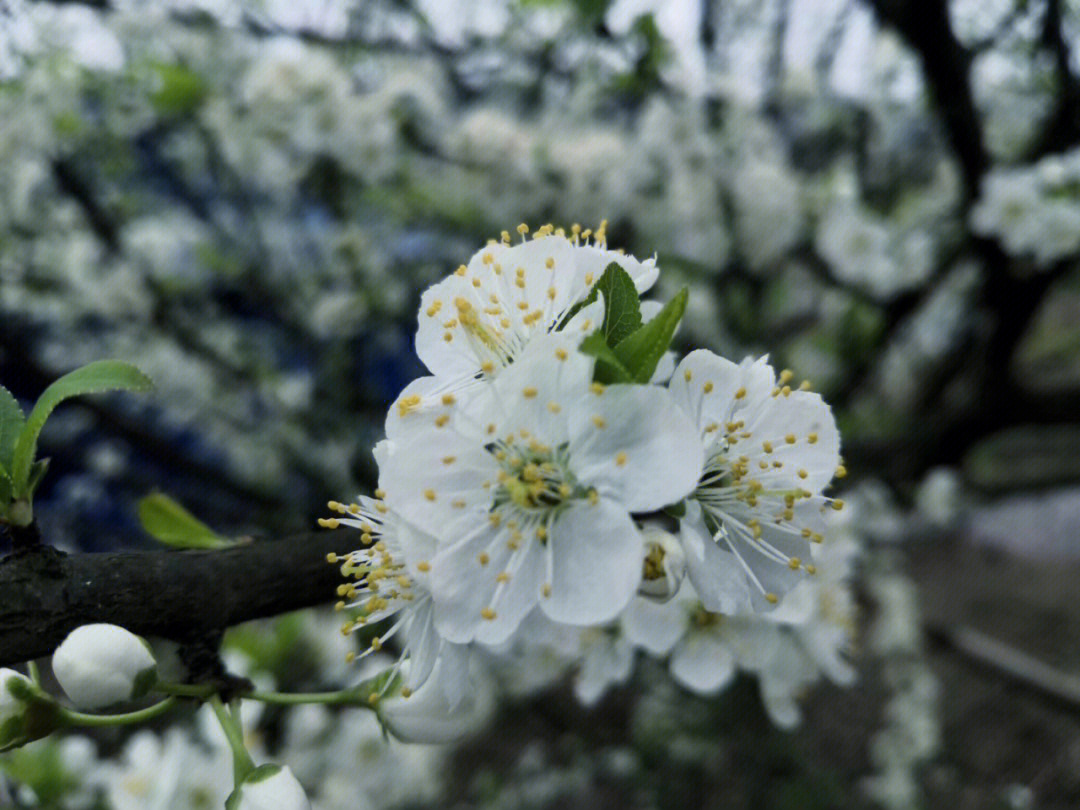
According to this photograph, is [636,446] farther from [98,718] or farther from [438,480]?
[98,718]

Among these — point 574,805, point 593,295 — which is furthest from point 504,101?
point 574,805

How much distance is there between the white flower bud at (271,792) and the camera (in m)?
0.53

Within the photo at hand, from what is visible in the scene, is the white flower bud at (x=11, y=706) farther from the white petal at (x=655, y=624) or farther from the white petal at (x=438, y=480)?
the white petal at (x=655, y=624)

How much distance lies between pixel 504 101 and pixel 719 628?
5.56 ft

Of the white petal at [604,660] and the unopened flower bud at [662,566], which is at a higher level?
the unopened flower bud at [662,566]

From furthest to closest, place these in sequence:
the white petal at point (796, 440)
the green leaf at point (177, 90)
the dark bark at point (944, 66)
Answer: the green leaf at point (177, 90) → the dark bark at point (944, 66) → the white petal at point (796, 440)

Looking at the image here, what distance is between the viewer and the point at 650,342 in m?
0.50

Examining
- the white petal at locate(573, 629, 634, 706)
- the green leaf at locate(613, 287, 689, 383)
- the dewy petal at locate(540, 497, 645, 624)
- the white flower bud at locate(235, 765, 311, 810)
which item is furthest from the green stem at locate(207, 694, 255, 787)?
the white petal at locate(573, 629, 634, 706)

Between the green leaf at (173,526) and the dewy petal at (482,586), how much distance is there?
0.67 feet

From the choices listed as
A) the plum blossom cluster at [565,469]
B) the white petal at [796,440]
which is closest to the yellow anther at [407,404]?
the plum blossom cluster at [565,469]

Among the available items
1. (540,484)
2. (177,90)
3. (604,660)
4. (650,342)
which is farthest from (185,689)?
(177,90)

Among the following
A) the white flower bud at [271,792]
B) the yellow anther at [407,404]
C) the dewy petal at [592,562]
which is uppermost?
the yellow anther at [407,404]

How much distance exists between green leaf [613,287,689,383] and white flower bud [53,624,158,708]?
0.33 meters

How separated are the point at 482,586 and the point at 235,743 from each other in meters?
0.20
